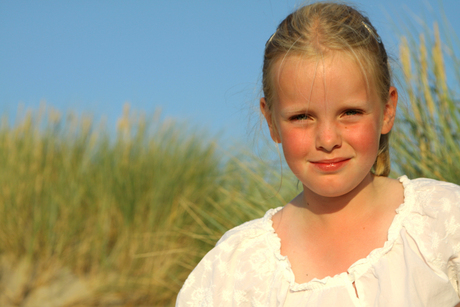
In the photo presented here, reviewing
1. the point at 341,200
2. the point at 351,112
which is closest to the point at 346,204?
the point at 341,200

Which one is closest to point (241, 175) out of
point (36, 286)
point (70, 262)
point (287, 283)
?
point (70, 262)

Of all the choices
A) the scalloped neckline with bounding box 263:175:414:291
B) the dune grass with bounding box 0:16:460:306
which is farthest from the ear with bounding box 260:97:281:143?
the dune grass with bounding box 0:16:460:306

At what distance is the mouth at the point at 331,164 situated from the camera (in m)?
1.28

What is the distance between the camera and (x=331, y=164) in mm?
1287

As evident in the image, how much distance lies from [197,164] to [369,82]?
13.9 feet

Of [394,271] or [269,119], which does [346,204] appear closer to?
[394,271]

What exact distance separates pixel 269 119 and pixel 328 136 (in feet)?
1.18

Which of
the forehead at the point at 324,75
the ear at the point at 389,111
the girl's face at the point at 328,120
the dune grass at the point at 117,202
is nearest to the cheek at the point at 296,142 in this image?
the girl's face at the point at 328,120

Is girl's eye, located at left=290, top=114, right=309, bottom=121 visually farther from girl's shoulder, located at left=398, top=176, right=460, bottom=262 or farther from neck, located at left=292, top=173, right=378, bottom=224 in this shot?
girl's shoulder, located at left=398, top=176, right=460, bottom=262

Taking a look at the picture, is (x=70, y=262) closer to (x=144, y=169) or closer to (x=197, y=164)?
(x=144, y=169)

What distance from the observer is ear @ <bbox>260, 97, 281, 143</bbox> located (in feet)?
5.03

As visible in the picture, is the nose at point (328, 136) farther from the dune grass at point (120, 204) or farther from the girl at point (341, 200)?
the dune grass at point (120, 204)

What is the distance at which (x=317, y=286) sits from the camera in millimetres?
1293

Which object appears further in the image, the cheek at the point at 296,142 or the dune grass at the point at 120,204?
the dune grass at the point at 120,204
